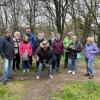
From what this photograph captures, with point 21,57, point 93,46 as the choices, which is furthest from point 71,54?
point 21,57

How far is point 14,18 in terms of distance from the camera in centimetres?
3572

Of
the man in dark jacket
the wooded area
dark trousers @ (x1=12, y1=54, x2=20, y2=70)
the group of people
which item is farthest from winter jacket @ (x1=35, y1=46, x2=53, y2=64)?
the wooded area

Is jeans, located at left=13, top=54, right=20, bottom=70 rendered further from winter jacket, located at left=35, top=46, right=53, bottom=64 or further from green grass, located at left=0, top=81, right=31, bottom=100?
green grass, located at left=0, top=81, right=31, bottom=100

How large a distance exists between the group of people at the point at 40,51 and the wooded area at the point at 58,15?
13999 millimetres

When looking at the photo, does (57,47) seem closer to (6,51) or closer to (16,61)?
(16,61)

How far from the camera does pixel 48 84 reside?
1231 centimetres

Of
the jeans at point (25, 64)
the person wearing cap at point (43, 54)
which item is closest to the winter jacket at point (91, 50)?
the person wearing cap at point (43, 54)

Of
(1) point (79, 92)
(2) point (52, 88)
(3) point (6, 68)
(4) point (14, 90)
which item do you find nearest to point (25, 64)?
(3) point (6, 68)

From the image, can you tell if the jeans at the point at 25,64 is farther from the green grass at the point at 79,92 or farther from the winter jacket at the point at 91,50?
the green grass at the point at 79,92

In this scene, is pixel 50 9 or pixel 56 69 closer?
pixel 56 69

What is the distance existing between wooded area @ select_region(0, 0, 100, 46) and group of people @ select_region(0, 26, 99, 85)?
→ 1400 cm

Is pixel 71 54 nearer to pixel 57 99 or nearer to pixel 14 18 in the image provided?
pixel 57 99

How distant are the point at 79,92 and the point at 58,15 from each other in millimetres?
20056

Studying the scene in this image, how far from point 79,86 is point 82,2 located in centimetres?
2023
